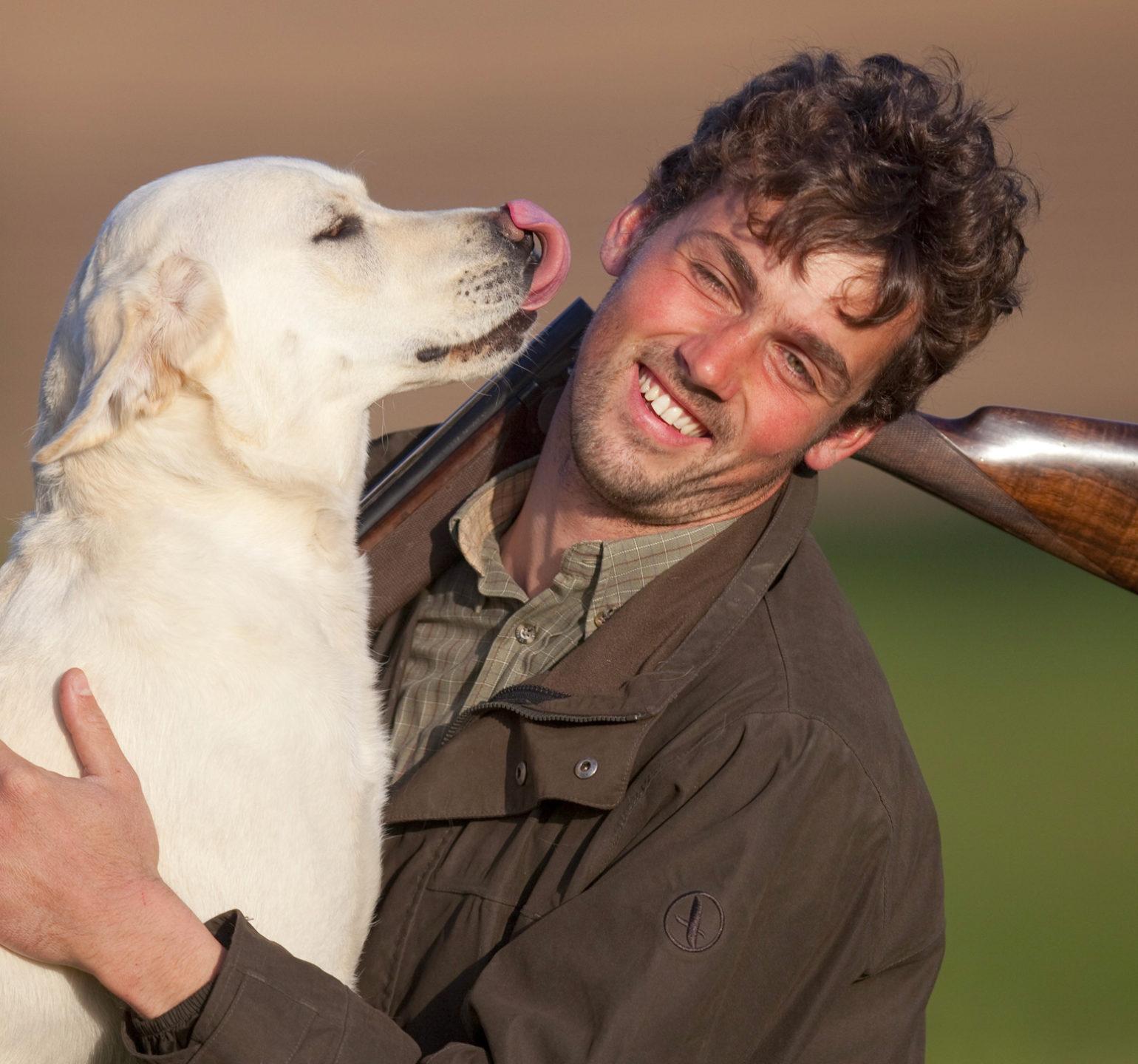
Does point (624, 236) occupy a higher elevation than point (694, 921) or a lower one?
higher

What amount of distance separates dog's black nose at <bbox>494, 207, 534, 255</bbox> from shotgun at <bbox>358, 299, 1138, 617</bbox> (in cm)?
35

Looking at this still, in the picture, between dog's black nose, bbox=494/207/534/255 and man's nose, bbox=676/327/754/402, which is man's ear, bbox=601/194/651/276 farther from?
man's nose, bbox=676/327/754/402

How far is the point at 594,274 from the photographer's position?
14578 millimetres

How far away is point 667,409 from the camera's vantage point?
292cm

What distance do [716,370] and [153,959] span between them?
1506 millimetres

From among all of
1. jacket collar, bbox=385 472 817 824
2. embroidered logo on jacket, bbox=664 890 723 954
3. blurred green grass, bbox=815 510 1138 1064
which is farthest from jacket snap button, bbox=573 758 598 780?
blurred green grass, bbox=815 510 1138 1064

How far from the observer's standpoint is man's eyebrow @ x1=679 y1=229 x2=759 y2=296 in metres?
2.84

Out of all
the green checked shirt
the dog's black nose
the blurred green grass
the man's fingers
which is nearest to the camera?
the man's fingers

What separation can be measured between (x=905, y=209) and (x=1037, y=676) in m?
5.56

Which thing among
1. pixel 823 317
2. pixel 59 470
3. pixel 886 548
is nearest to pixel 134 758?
pixel 59 470

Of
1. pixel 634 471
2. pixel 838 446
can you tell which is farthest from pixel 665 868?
pixel 838 446

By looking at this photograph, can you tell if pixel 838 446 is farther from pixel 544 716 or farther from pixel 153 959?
pixel 153 959

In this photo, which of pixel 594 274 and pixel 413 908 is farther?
pixel 594 274

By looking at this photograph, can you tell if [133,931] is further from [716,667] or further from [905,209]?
[905,209]
